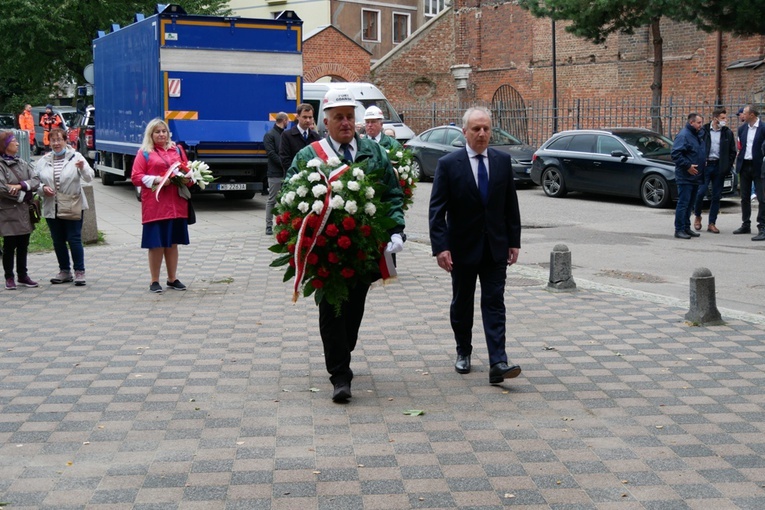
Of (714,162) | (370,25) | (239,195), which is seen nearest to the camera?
(714,162)

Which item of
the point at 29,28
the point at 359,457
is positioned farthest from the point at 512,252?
the point at 29,28

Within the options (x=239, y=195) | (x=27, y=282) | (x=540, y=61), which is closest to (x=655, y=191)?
(x=239, y=195)

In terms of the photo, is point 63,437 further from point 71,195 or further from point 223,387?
point 71,195

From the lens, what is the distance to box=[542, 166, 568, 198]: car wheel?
70.7 feet

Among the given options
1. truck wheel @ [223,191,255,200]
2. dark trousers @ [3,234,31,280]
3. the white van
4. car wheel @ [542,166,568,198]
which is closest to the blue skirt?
dark trousers @ [3,234,31,280]

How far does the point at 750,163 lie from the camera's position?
15328 mm

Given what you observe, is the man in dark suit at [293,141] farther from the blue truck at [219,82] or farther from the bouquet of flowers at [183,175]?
the blue truck at [219,82]

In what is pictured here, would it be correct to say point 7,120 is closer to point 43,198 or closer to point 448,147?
point 448,147

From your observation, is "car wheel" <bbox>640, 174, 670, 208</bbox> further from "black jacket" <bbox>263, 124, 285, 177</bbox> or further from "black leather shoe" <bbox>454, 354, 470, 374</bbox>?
"black leather shoe" <bbox>454, 354, 470, 374</bbox>

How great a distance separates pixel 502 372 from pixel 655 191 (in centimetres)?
1370

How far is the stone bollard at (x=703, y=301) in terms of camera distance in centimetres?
853

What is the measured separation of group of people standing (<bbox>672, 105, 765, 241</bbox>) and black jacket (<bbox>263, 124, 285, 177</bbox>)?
587 centimetres

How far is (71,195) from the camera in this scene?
10.5 meters

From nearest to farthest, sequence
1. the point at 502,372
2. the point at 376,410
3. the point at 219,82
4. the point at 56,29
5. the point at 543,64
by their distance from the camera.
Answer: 1. the point at 376,410
2. the point at 502,372
3. the point at 219,82
4. the point at 543,64
5. the point at 56,29
